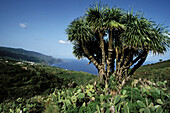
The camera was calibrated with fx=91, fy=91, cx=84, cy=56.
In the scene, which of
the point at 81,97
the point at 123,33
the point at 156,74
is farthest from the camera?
the point at 156,74

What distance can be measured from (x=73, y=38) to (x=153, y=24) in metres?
5.97

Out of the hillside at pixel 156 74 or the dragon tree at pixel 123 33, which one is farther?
the hillside at pixel 156 74

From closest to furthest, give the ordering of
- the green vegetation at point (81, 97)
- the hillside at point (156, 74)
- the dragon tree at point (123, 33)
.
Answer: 1. the green vegetation at point (81, 97)
2. the dragon tree at point (123, 33)
3. the hillside at point (156, 74)

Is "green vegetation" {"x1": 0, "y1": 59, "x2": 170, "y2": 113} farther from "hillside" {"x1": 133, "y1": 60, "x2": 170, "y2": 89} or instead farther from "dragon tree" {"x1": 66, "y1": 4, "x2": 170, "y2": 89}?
"hillside" {"x1": 133, "y1": 60, "x2": 170, "y2": 89}

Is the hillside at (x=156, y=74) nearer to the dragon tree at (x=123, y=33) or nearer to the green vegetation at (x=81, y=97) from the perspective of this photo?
the dragon tree at (x=123, y=33)

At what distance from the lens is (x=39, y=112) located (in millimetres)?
2449

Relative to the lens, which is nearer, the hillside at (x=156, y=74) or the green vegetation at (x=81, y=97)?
the green vegetation at (x=81, y=97)

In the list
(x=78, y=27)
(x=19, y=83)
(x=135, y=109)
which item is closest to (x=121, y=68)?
(x=78, y=27)

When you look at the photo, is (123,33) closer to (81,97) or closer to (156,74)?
(81,97)

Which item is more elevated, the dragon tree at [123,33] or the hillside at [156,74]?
the dragon tree at [123,33]

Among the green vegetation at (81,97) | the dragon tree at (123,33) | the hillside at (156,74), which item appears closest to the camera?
the green vegetation at (81,97)

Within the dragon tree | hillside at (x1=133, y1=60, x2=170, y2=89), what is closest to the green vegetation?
the dragon tree

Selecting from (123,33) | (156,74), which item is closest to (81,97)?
(123,33)

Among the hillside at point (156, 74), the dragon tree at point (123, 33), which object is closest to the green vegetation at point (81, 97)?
the dragon tree at point (123, 33)
